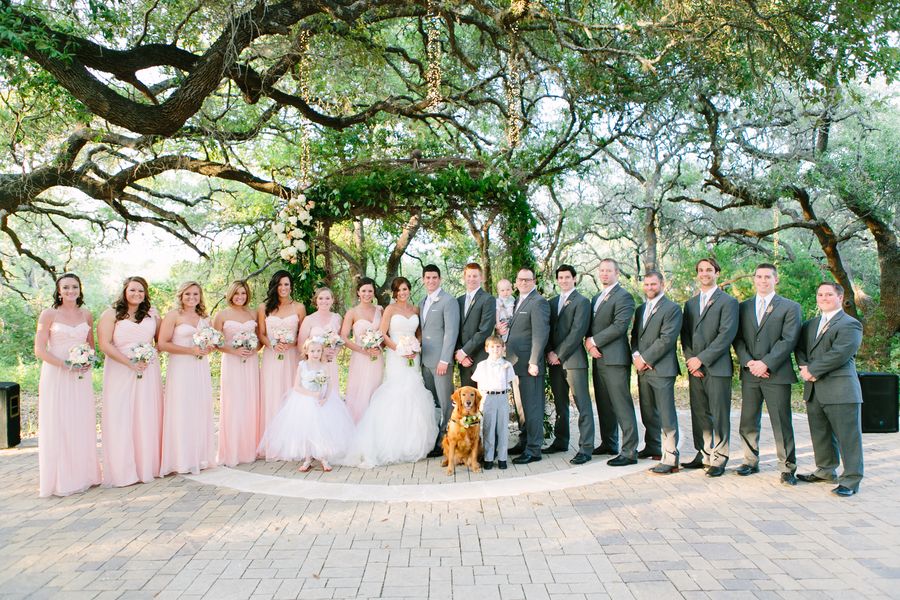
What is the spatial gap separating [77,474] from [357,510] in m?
2.90

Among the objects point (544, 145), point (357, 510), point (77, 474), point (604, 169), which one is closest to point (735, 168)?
point (544, 145)

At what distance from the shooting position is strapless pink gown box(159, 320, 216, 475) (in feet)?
20.5

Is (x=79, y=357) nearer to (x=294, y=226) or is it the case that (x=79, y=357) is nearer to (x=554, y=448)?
(x=294, y=226)

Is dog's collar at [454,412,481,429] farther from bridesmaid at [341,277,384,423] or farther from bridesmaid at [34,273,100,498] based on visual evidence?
bridesmaid at [34,273,100,498]

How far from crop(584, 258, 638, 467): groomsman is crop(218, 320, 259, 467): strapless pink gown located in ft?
12.8

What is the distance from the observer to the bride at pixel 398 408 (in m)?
6.55

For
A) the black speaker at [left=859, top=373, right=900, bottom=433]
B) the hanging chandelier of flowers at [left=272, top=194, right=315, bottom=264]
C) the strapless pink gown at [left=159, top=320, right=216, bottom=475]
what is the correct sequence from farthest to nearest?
the black speaker at [left=859, top=373, right=900, bottom=433]
the hanging chandelier of flowers at [left=272, top=194, right=315, bottom=264]
the strapless pink gown at [left=159, top=320, right=216, bottom=475]

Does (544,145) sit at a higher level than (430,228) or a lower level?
higher

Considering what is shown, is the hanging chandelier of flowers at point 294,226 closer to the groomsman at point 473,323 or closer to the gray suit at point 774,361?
the groomsman at point 473,323

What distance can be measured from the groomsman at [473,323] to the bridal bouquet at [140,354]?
3.22 m

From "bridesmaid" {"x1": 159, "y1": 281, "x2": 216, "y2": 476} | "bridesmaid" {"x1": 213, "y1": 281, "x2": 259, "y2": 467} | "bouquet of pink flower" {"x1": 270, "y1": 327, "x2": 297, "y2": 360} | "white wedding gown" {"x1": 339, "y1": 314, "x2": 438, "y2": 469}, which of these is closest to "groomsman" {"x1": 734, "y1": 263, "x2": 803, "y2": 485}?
"white wedding gown" {"x1": 339, "y1": 314, "x2": 438, "y2": 469}

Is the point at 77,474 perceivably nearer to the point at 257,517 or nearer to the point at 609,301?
the point at 257,517

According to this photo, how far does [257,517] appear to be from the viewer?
492cm

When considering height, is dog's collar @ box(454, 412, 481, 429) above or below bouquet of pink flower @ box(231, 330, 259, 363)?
below
